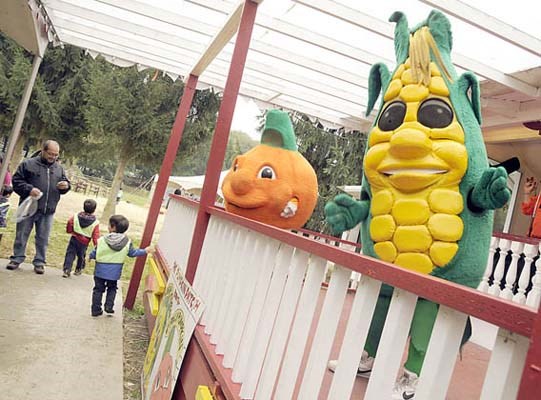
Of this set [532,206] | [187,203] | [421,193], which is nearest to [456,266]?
[421,193]

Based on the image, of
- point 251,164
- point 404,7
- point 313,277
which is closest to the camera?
point 313,277

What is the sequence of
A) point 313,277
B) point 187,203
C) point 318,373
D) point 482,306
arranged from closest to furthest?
point 482,306
point 318,373
point 313,277
point 187,203

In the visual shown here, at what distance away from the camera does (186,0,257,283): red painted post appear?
2.81 meters

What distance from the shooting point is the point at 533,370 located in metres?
0.57

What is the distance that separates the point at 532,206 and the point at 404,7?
2.79 meters

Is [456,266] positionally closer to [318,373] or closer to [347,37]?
[318,373]

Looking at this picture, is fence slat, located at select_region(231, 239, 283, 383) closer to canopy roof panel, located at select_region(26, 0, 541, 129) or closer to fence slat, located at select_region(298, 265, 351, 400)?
fence slat, located at select_region(298, 265, 351, 400)

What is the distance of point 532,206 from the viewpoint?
469cm

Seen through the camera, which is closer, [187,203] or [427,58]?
[427,58]

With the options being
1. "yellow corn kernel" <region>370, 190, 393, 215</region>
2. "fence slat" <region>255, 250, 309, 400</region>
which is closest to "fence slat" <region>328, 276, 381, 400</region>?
"fence slat" <region>255, 250, 309, 400</region>

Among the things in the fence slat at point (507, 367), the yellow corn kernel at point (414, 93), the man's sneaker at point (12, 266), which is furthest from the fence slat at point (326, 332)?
the man's sneaker at point (12, 266)

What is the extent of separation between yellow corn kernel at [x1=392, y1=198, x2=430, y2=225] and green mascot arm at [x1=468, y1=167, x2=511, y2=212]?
19cm

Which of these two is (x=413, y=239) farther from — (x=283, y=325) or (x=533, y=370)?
(x=533, y=370)

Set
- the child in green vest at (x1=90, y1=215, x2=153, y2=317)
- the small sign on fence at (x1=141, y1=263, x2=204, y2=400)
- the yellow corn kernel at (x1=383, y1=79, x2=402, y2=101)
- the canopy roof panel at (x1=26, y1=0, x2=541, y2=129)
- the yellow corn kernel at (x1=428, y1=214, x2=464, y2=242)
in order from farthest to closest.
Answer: the child in green vest at (x1=90, y1=215, x2=153, y2=317) → the canopy roof panel at (x1=26, y1=0, x2=541, y2=129) → the small sign on fence at (x1=141, y1=263, x2=204, y2=400) → the yellow corn kernel at (x1=383, y1=79, x2=402, y2=101) → the yellow corn kernel at (x1=428, y1=214, x2=464, y2=242)
